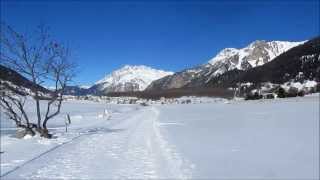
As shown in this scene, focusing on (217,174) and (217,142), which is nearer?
(217,174)

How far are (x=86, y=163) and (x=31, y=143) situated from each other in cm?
767

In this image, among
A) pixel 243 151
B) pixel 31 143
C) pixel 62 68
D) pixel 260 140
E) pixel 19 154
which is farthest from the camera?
pixel 62 68

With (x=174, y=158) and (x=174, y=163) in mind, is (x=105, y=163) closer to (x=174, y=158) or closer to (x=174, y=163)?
(x=174, y=163)

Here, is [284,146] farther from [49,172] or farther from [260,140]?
[49,172]

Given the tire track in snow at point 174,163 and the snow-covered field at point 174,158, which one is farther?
the snow-covered field at point 174,158

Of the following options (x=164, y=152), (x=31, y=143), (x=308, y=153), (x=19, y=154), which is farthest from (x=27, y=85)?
(x=308, y=153)

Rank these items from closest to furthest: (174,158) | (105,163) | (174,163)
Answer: (174,163)
(105,163)
(174,158)

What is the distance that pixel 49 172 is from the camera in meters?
11.6

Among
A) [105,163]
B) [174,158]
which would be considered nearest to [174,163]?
[174,158]

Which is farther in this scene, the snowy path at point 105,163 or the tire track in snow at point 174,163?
the snowy path at point 105,163

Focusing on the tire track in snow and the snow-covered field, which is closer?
the tire track in snow

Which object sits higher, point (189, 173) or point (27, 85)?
point (27, 85)

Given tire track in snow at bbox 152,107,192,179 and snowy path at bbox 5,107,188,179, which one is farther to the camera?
snowy path at bbox 5,107,188,179

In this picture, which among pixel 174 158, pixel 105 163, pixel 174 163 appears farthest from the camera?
pixel 174 158
